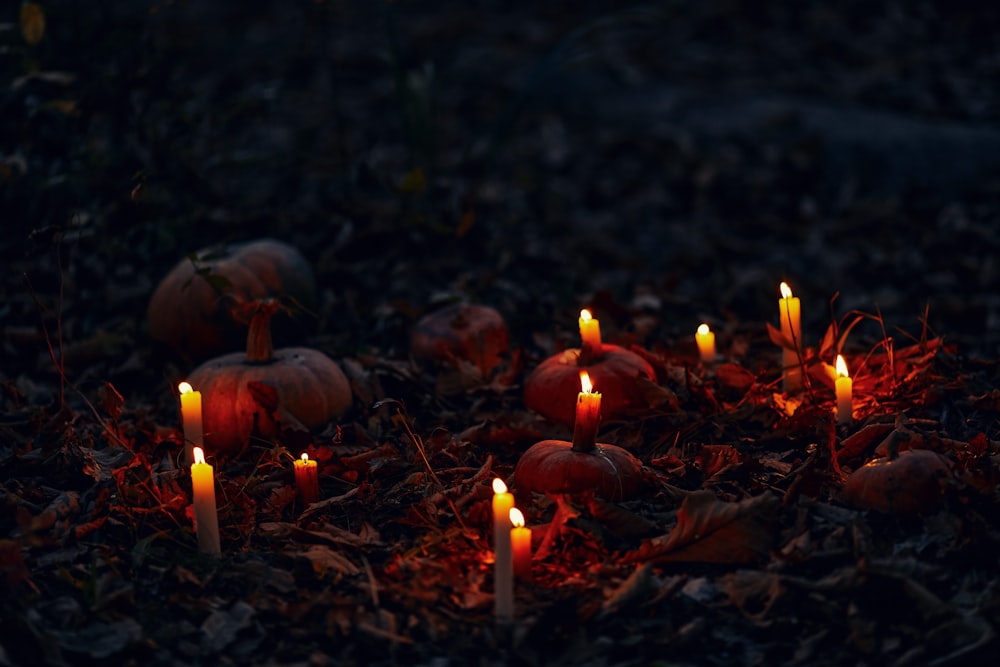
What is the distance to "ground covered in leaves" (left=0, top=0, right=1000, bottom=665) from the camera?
279 cm

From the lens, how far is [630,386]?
3787mm

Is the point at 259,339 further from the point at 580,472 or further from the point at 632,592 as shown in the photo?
the point at 632,592

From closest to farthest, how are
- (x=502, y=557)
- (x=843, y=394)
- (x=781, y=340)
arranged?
1. (x=502, y=557)
2. (x=843, y=394)
3. (x=781, y=340)

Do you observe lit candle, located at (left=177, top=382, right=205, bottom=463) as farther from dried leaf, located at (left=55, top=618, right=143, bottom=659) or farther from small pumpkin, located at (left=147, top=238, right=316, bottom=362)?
small pumpkin, located at (left=147, top=238, right=316, bottom=362)

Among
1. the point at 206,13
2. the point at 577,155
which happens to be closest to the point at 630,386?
the point at 577,155

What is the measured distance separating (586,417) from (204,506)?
1109 mm

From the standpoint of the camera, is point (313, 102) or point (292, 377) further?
point (313, 102)

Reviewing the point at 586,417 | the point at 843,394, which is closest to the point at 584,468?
the point at 586,417

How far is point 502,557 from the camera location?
264cm

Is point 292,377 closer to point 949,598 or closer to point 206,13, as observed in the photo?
point 949,598

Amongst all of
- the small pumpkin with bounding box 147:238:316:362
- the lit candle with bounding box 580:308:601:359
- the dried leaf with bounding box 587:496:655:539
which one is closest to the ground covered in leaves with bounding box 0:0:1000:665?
the dried leaf with bounding box 587:496:655:539

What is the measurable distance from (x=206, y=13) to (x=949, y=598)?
11960 millimetres

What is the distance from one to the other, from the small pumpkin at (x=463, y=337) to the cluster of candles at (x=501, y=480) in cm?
70

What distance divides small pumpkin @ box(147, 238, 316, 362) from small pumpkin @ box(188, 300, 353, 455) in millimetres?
668
